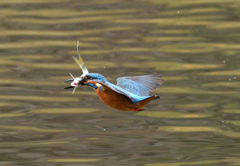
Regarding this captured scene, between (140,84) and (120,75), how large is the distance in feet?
7.24

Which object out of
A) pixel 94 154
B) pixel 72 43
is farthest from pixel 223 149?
pixel 72 43

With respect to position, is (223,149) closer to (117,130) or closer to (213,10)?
(117,130)

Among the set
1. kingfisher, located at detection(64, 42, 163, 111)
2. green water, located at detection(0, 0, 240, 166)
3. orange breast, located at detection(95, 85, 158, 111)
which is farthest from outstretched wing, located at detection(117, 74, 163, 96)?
green water, located at detection(0, 0, 240, 166)

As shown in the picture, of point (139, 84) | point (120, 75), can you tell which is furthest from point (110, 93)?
point (120, 75)

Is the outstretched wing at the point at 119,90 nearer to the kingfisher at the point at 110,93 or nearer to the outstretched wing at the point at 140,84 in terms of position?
the kingfisher at the point at 110,93

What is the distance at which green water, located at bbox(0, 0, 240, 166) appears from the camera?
4.98 metres

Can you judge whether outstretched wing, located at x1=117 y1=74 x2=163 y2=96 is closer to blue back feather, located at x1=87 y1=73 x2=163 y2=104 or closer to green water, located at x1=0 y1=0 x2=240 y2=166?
blue back feather, located at x1=87 y1=73 x2=163 y2=104

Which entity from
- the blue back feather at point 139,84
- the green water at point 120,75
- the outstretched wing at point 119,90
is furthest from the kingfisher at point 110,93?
the green water at point 120,75

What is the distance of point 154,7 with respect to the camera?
8297 millimetres

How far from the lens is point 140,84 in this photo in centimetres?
414

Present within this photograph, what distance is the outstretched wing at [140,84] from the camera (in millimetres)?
4029

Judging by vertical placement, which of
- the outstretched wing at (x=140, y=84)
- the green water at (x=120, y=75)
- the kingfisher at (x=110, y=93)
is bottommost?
the green water at (x=120, y=75)

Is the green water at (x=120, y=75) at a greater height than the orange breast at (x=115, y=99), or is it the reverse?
the orange breast at (x=115, y=99)

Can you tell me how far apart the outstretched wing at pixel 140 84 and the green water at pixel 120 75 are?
2.76 feet
